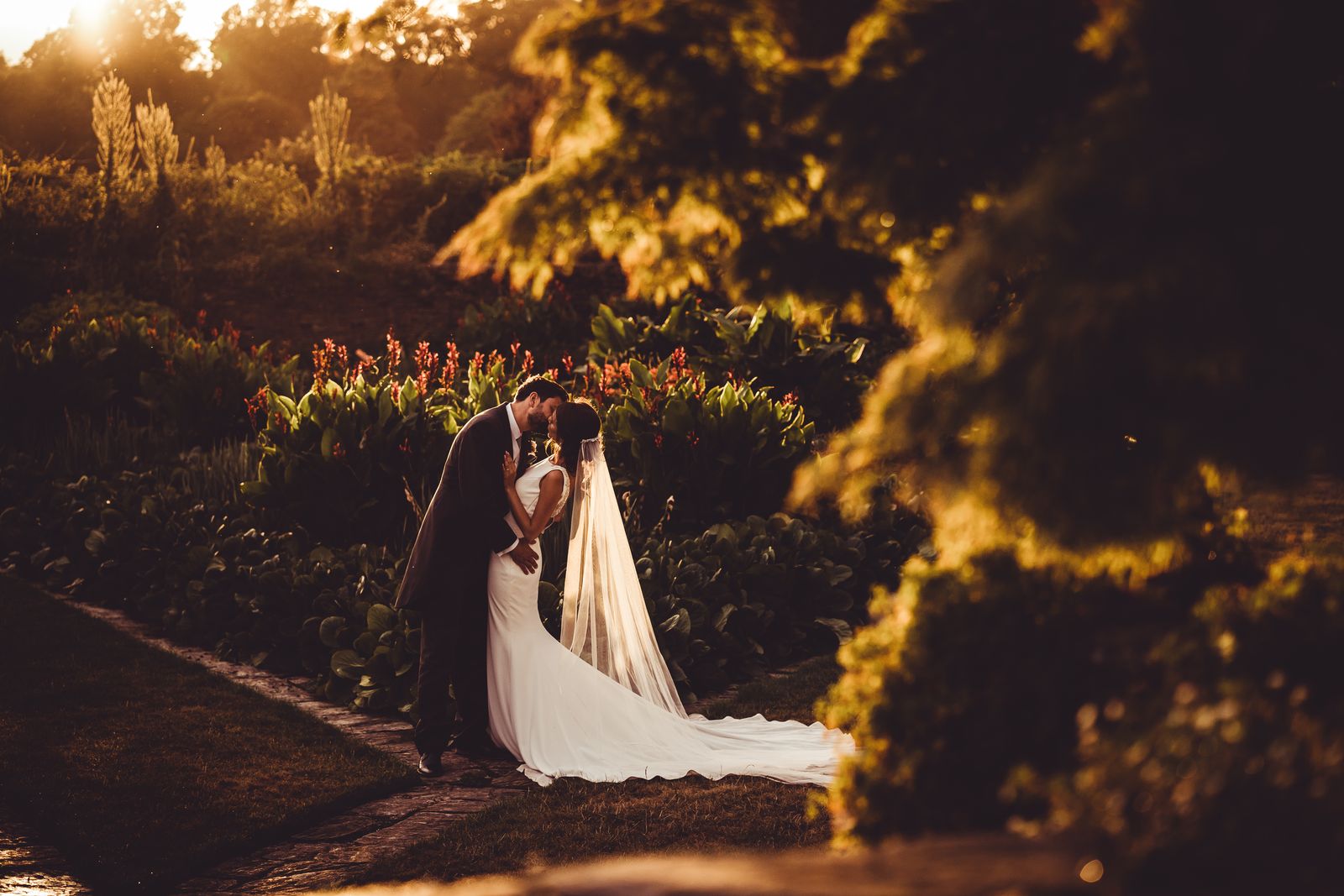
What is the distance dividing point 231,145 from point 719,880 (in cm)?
3835

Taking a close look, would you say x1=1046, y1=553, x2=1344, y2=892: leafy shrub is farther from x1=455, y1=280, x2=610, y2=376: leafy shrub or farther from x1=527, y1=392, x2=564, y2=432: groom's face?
x1=455, y1=280, x2=610, y2=376: leafy shrub

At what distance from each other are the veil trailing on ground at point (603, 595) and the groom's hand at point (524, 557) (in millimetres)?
583

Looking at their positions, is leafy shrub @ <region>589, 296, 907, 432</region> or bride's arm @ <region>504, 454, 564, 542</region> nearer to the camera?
bride's arm @ <region>504, 454, 564, 542</region>

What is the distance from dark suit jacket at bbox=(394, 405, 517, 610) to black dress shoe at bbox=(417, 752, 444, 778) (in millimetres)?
718

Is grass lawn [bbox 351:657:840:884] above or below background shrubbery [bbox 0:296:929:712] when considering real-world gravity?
below

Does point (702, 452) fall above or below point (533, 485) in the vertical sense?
above

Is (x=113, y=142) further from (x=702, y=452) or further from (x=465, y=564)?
(x=465, y=564)

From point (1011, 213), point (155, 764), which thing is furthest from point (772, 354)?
point (1011, 213)

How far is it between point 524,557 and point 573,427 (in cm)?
72

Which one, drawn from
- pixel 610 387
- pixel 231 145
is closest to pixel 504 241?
pixel 610 387

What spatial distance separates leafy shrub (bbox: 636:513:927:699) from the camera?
7.33m

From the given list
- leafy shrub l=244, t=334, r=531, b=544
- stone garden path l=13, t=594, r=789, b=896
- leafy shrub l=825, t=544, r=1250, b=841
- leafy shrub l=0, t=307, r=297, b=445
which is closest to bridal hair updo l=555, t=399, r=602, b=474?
stone garden path l=13, t=594, r=789, b=896

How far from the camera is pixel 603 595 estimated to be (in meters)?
6.76

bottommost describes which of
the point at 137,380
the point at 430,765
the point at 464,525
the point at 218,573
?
the point at 430,765
